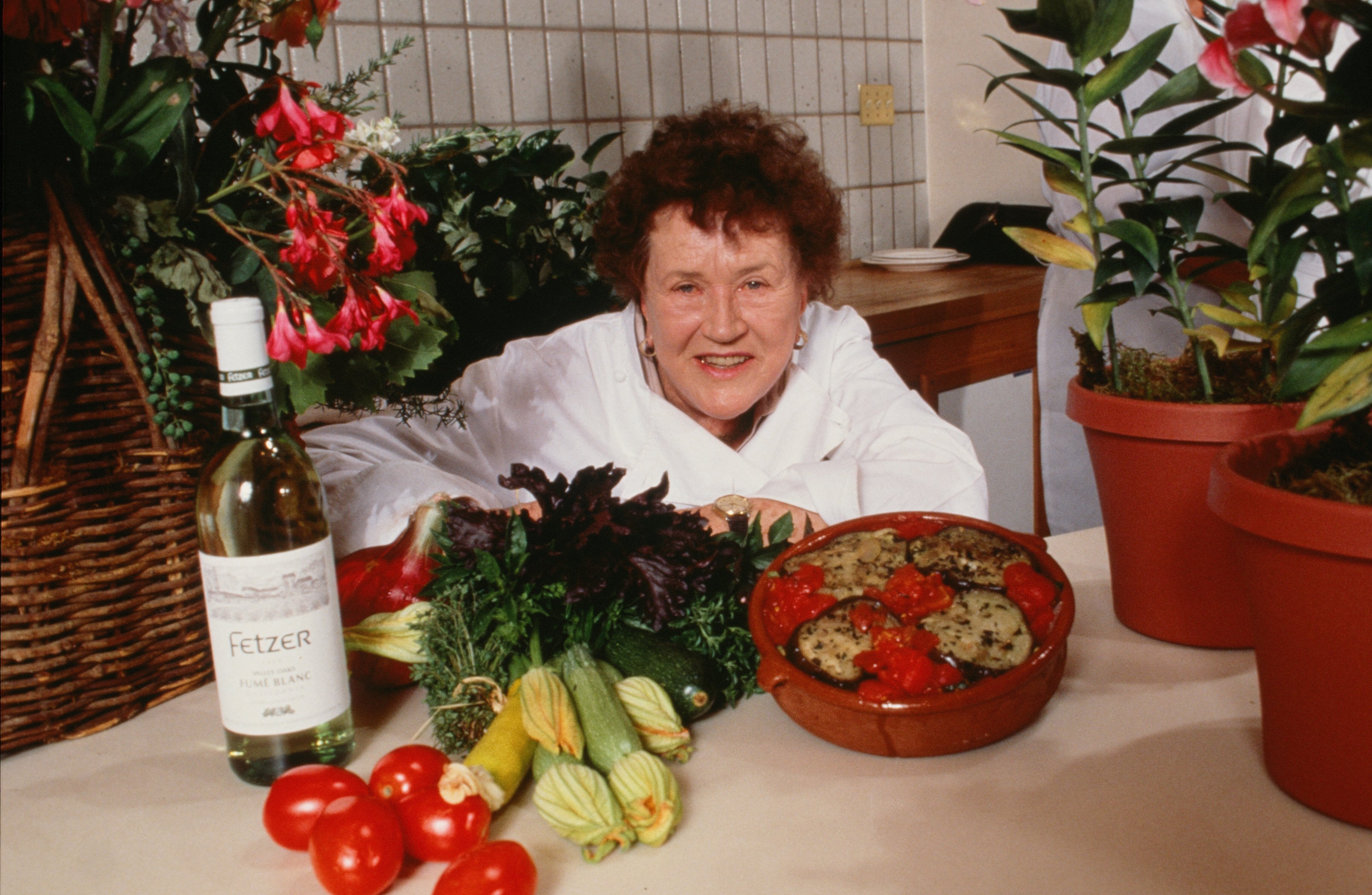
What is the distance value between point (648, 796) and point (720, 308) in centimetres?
96

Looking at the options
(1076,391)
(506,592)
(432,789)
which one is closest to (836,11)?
(1076,391)

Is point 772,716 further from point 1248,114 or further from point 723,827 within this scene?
point 1248,114

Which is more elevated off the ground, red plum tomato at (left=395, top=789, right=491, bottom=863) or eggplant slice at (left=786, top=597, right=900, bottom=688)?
eggplant slice at (left=786, top=597, right=900, bottom=688)

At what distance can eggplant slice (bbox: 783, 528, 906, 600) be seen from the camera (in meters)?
0.78

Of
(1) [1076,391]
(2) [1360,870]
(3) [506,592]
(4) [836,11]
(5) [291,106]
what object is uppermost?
(4) [836,11]

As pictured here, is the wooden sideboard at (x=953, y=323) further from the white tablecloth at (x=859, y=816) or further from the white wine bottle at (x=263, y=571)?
the white wine bottle at (x=263, y=571)

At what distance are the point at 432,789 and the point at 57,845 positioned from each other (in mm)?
252

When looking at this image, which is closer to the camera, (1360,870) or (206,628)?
→ (1360,870)

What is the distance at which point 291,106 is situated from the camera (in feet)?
2.33

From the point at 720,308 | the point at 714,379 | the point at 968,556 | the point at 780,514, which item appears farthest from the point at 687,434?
the point at 968,556

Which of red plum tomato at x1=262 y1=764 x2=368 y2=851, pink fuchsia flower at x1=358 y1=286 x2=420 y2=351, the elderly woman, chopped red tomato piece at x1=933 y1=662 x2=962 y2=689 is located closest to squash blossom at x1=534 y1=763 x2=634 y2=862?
red plum tomato at x1=262 y1=764 x2=368 y2=851

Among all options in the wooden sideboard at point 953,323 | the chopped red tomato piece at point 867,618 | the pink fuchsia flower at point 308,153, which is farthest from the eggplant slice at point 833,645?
the wooden sideboard at point 953,323

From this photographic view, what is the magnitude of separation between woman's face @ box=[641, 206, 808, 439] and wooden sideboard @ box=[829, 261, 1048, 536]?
0.64 meters

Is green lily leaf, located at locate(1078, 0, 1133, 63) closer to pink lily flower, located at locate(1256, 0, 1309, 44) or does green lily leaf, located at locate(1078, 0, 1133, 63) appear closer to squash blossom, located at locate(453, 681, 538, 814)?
pink lily flower, located at locate(1256, 0, 1309, 44)
